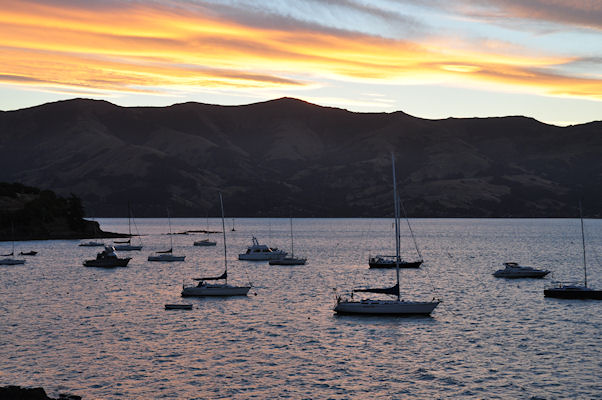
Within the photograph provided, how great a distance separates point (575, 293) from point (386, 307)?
31760mm

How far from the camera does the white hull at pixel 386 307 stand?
72250 mm

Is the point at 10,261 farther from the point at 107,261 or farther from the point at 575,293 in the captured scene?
the point at 575,293

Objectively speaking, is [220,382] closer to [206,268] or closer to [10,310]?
[10,310]

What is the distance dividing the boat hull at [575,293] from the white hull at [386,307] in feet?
87.1

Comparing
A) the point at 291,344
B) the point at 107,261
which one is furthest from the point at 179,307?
the point at 107,261

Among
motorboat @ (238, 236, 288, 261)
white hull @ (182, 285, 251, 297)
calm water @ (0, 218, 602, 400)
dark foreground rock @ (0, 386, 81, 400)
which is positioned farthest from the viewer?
motorboat @ (238, 236, 288, 261)

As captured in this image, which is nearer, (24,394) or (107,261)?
(24,394)

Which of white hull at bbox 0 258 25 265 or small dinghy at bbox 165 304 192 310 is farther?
white hull at bbox 0 258 25 265

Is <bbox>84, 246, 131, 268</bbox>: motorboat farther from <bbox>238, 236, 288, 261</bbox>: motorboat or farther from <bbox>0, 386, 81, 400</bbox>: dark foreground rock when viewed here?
<bbox>0, 386, 81, 400</bbox>: dark foreground rock

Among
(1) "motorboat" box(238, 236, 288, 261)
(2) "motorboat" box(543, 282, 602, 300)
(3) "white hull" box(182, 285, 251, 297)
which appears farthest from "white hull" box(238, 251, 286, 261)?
(2) "motorboat" box(543, 282, 602, 300)

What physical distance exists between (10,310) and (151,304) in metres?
16.0

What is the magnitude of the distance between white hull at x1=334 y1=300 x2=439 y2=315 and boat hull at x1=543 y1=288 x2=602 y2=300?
26.6 metres

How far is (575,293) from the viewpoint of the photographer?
8975 cm

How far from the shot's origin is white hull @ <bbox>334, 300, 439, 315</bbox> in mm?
72250
